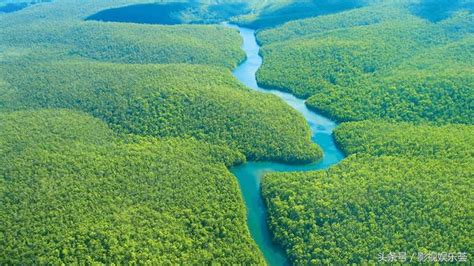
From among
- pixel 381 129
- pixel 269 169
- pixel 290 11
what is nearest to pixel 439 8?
pixel 290 11

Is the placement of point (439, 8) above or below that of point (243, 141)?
above

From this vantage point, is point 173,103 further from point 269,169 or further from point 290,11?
point 290,11

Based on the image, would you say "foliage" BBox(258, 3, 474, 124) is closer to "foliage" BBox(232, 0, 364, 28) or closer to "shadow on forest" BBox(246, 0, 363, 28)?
"shadow on forest" BBox(246, 0, 363, 28)

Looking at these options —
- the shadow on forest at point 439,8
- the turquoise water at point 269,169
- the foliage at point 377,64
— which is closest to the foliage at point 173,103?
the turquoise water at point 269,169

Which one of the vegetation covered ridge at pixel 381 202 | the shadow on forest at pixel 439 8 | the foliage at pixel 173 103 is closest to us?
the vegetation covered ridge at pixel 381 202

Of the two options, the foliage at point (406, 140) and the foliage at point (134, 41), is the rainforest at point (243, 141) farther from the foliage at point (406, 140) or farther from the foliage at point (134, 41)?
the foliage at point (134, 41)

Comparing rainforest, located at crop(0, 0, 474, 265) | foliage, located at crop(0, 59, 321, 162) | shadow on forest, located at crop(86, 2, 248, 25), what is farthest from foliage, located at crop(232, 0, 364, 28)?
foliage, located at crop(0, 59, 321, 162)
